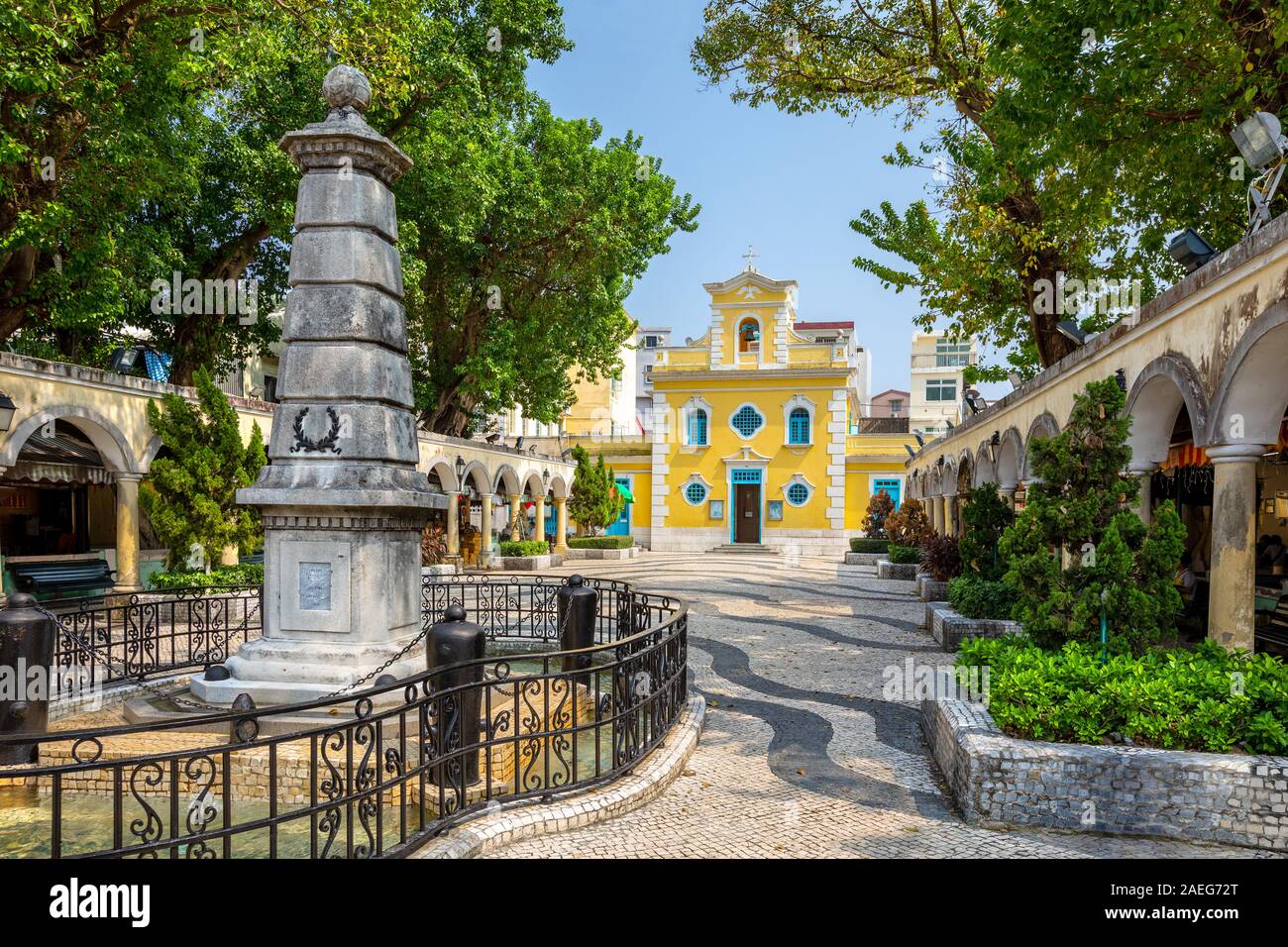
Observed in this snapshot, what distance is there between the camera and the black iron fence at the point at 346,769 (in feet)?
12.8

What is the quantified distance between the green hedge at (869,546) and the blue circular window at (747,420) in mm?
7563

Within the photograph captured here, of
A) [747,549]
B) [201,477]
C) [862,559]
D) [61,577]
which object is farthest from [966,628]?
[747,549]

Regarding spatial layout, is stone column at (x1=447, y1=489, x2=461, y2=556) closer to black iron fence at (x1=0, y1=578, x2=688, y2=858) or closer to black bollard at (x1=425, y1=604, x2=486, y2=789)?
black iron fence at (x1=0, y1=578, x2=688, y2=858)

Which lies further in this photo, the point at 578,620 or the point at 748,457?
the point at 748,457

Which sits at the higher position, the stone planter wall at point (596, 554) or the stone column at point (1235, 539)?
the stone column at point (1235, 539)

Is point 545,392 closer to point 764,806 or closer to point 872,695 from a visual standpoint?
point 872,695

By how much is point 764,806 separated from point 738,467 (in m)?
29.3

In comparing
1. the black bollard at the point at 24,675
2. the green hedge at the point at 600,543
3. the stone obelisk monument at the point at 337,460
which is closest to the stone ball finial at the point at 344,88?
the stone obelisk monument at the point at 337,460

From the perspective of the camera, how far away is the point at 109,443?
13758mm

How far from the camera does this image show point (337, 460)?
22.3 feet

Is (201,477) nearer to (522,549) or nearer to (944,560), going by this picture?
(522,549)

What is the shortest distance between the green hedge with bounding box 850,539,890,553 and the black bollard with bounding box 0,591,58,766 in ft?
81.4

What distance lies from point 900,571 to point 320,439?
59.5 feet

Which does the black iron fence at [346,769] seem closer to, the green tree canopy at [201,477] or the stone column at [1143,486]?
the stone column at [1143,486]
